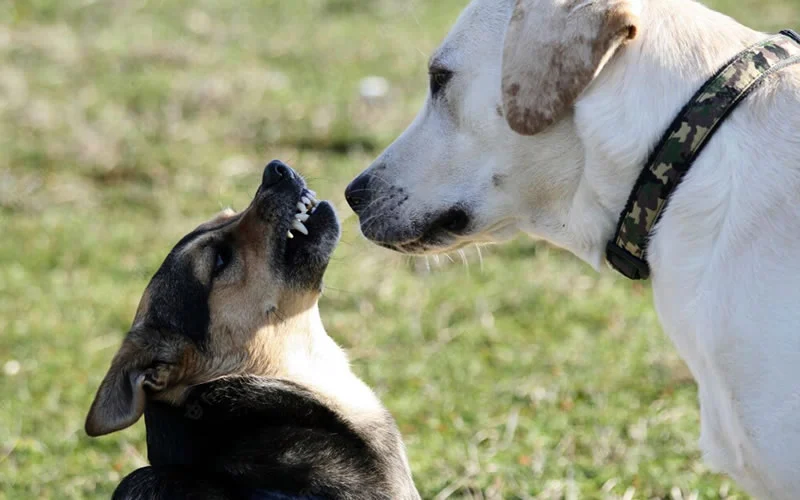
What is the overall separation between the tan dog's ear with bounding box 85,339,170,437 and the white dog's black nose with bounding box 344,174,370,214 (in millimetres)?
917

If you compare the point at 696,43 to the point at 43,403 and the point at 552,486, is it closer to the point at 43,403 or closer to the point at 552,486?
the point at 552,486

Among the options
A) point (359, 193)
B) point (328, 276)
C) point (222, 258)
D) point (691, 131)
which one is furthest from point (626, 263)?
point (328, 276)

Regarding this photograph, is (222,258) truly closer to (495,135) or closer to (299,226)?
(299,226)

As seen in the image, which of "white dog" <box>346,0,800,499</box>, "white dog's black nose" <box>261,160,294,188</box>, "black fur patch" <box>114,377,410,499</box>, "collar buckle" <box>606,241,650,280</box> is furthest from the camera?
"white dog's black nose" <box>261,160,294,188</box>

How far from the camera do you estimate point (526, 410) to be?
5707 millimetres

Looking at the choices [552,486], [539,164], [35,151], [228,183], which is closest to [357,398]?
[552,486]

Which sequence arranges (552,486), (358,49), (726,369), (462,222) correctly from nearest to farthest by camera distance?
(726,369) → (462,222) → (552,486) → (358,49)

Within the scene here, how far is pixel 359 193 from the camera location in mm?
4309

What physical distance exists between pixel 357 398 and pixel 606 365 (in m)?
2.08

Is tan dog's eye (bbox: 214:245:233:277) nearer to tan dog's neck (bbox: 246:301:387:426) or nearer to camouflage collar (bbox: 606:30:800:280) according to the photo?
tan dog's neck (bbox: 246:301:387:426)

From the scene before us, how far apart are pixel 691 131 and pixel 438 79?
1.06 m

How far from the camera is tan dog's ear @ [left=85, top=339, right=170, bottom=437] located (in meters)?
3.83

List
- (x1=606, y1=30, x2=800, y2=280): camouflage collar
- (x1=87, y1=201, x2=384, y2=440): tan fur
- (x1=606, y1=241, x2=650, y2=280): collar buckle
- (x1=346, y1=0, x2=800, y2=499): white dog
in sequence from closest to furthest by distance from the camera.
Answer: (x1=346, y1=0, x2=800, y2=499): white dog, (x1=606, y1=30, x2=800, y2=280): camouflage collar, (x1=606, y1=241, x2=650, y2=280): collar buckle, (x1=87, y1=201, x2=384, y2=440): tan fur

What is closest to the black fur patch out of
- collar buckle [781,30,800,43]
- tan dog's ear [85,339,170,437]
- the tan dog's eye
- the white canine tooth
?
tan dog's ear [85,339,170,437]
